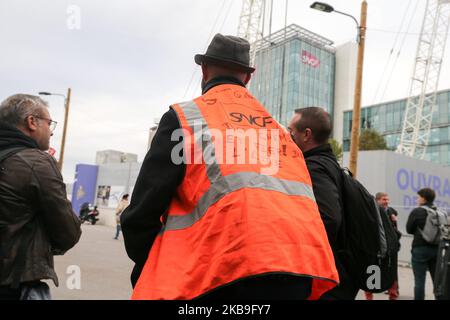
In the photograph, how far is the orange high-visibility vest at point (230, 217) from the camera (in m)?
1.51

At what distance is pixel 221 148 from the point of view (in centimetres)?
165

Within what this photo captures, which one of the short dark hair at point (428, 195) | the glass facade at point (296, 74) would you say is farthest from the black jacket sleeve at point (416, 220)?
the glass facade at point (296, 74)

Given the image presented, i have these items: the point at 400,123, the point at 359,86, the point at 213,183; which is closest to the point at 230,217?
the point at 213,183

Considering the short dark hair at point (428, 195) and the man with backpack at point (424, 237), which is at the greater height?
the short dark hair at point (428, 195)

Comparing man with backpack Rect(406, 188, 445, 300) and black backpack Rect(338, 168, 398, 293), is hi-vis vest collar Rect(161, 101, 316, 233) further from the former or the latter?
man with backpack Rect(406, 188, 445, 300)

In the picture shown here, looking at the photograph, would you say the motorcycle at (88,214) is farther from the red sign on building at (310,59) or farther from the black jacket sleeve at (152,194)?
the red sign on building at (310,59)

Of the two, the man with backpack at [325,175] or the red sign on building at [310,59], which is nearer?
the man with backpack at [325,175]

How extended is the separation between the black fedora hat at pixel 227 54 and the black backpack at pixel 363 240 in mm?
1003

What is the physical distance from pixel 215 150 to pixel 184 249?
37 cm

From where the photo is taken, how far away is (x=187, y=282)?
1.51 m

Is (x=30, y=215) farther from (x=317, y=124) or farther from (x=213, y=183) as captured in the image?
(x=317, y=124)

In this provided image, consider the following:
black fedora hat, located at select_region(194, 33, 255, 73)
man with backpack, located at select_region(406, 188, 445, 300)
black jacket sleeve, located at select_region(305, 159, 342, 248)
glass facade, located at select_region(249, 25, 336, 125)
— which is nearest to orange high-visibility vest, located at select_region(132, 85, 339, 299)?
black fedora hat, located at select_region(194, 33, 255, 73)

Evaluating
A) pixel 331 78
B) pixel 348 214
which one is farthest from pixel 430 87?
pixel 348 214
